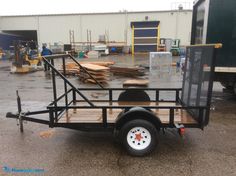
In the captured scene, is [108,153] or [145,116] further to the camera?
[108,153]

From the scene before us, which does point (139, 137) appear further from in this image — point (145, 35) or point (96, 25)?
point (96, 25)

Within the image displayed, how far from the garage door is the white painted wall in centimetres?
321

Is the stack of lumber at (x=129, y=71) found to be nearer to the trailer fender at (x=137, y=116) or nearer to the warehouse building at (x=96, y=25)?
the trailer fender at (x=137, y=116)

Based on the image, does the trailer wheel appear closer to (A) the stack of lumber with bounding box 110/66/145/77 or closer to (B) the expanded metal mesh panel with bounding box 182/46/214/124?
(B) the expanded metal mesh panel with bounding box 182/46/214/124

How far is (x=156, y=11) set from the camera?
34781 mm

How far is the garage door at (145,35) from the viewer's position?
103 feet

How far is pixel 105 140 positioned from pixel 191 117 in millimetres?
1668

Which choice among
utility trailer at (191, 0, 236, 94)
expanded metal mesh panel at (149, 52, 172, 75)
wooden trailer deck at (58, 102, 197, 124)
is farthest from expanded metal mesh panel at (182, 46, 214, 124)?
expanded metal mesh panel at (149, 52, 172, 75)

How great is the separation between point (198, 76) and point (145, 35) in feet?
94.0

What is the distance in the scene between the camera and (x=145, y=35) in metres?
31.6

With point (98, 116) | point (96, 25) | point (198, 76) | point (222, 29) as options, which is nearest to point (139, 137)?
point (98, 116)

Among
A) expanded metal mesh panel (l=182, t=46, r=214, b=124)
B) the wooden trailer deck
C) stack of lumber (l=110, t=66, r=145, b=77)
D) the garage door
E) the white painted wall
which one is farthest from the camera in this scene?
the white painted wall

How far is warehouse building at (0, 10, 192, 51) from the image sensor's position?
1363 inches

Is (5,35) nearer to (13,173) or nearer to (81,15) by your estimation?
(81,15)
